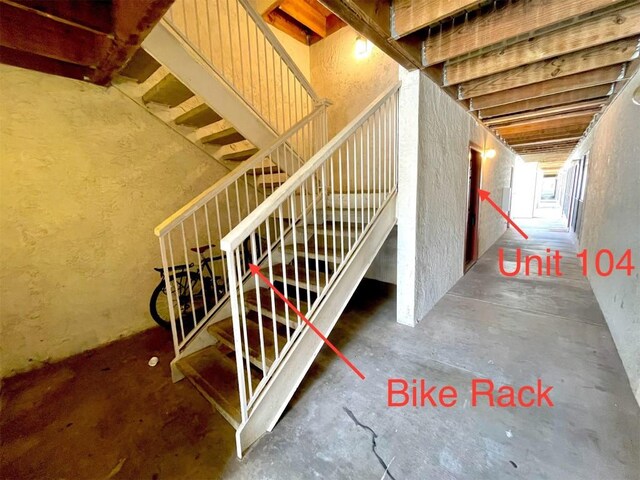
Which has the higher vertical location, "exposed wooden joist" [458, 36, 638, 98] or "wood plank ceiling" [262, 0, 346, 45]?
"wood plank ceiling" [262, 0, 346, 45]

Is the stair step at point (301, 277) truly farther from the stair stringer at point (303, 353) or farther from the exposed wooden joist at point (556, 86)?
the exposed wooden joist at point (556, 86)

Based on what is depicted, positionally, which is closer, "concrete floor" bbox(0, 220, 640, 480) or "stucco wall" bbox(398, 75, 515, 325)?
"concrete floor" bbox(0, 220, 640, 480)

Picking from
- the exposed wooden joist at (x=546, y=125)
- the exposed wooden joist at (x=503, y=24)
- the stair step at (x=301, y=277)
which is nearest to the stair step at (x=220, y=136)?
the stair step at (x=301, y=277)

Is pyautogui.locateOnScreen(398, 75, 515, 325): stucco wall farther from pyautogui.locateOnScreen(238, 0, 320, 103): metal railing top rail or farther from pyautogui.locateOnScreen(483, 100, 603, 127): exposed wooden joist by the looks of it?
pyautogui.locateOnScreen(238, 0, 320, 103): metal railing top rail

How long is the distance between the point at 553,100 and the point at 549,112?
53 cm

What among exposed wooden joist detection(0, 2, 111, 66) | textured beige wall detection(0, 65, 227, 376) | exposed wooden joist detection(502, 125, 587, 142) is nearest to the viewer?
exposed wooden joist detection(0, 2, 111, 66)

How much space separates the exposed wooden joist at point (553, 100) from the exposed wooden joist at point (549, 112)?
0.55 ft

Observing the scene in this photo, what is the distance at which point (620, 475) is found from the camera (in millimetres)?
1205

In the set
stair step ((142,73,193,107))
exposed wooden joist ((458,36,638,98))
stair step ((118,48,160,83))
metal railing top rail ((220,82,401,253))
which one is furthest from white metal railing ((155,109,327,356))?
exposed wooden joist ((458,36,638,98))

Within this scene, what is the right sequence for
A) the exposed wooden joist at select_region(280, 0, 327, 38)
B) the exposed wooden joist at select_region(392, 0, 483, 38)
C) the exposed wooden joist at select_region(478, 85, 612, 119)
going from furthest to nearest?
1. the exposed wooden joist at select_region(280, 0, 327, 38)
2. the exposed wooden joist at select_region(478, 85, 612, 119)
3. the exposed wooden joist at select_region(392, 0, 483, 38)

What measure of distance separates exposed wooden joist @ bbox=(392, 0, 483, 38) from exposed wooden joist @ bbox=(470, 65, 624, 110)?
1.89 m

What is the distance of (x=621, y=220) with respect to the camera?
2.34 meters

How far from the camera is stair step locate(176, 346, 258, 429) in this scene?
61.7 inches

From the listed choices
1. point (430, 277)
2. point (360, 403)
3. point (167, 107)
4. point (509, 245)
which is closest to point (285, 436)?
point (360, 403)
